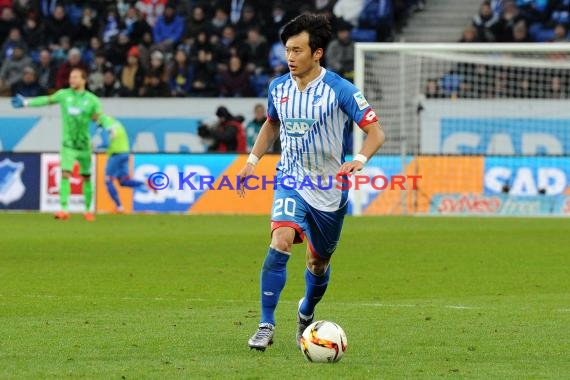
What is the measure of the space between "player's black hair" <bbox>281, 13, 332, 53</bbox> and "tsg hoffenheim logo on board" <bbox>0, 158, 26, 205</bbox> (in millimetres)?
17398

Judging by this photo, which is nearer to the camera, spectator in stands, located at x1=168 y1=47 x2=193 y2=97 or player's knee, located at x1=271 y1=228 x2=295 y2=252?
player's knee, located at x1=271 y1=228 x2=295 y2=252

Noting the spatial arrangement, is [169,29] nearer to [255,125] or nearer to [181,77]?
[181,77]

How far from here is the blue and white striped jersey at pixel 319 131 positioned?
857 cm

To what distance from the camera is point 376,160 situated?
82.7 ft

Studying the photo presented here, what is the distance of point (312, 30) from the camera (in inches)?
338

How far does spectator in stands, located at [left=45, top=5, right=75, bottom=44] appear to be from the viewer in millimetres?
31406

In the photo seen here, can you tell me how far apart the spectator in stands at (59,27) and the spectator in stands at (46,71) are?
98cm

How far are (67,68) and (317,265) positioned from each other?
845 inches

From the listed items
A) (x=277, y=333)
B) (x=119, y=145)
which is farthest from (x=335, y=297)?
(x=119, y=145)

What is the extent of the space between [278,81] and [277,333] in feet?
5.92

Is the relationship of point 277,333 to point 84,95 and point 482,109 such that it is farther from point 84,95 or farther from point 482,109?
point 482,109

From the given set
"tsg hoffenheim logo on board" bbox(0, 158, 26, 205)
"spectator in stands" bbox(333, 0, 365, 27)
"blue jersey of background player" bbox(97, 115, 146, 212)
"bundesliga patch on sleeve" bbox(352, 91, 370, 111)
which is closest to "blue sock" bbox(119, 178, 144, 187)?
"blue jersey of background player" bbox(97, 115, 146, 212)

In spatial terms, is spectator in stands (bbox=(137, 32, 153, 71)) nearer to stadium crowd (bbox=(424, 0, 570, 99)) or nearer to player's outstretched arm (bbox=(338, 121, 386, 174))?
stadium crowd (bbox=(424, 0, 570, 99))

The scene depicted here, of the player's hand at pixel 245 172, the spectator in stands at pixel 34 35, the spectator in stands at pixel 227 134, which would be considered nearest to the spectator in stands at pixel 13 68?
the spectator in stands at pixel 34 35
